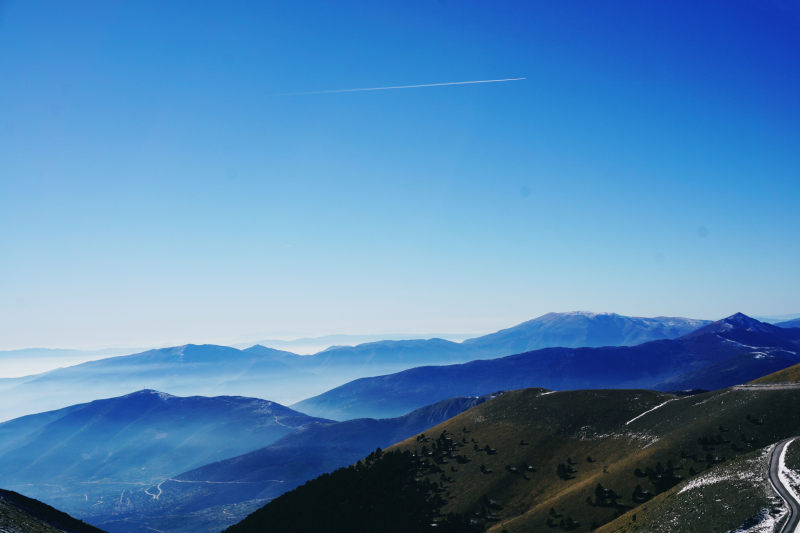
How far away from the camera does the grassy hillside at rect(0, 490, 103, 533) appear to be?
2245 inches

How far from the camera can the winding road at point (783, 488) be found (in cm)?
4200

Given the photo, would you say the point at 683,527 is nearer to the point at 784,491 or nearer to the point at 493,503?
the point at 784,491

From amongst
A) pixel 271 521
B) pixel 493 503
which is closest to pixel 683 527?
pixel 493 503

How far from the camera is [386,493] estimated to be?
115938 millimetres

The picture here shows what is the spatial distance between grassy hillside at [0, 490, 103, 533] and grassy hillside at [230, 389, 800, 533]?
165 feet

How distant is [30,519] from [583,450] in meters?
108

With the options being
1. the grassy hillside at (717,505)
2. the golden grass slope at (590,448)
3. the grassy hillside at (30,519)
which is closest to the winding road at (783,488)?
the grassy hillside at (717,505)

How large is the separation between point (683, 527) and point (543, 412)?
3485 inches

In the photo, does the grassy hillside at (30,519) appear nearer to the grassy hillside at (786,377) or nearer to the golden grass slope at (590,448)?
the golden grass slope at (590,448)

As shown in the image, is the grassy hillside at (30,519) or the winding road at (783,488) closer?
the winding road at (783,488)

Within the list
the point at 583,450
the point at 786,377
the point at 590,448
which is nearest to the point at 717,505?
the point at 590,448

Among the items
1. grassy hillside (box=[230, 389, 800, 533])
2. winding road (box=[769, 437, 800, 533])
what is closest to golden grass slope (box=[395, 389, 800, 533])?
grassy hillside (box=[230, 389, 800, 533])

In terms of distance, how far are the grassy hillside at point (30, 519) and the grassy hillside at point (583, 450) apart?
50434 mm

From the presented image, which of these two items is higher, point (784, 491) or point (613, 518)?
point (784, 491)
